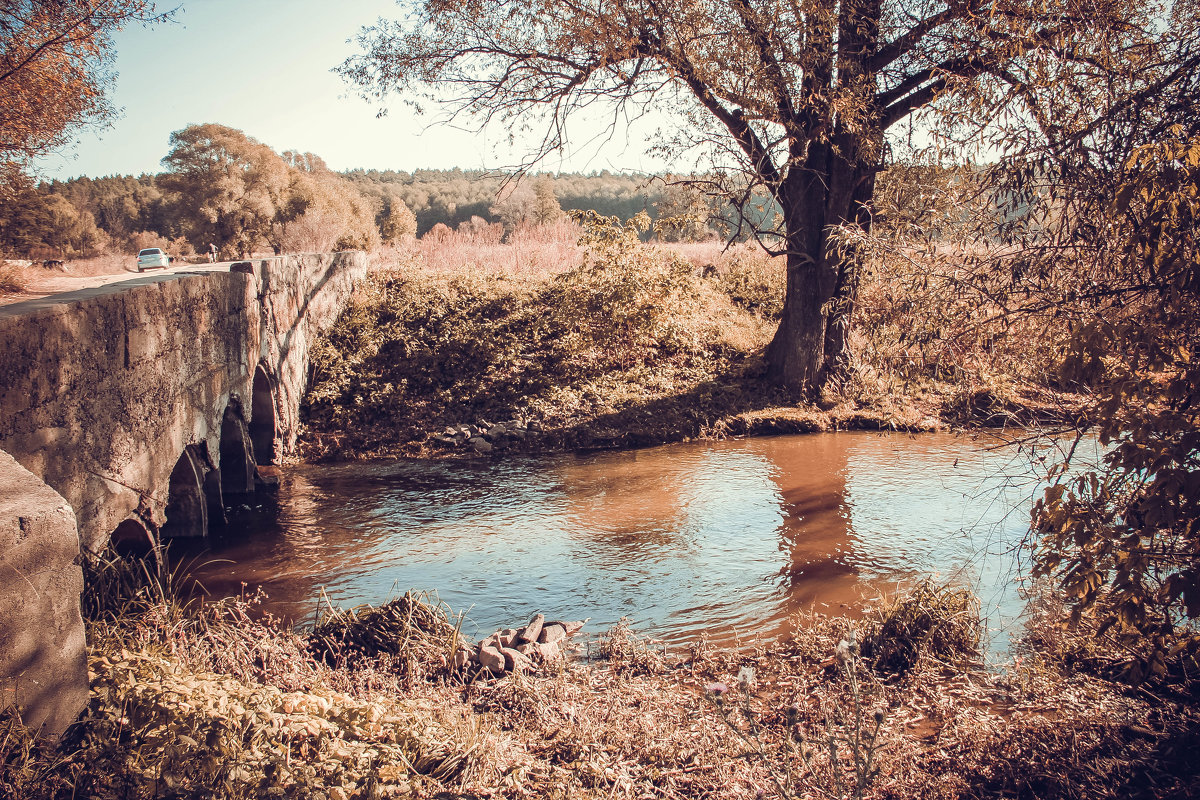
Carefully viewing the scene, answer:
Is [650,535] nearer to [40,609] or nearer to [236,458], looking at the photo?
[236,458]

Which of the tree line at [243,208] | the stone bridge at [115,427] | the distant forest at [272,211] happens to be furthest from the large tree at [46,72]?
the tree line at [243,208]

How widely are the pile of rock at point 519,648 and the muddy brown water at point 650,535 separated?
423 mm

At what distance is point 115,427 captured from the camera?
16.5 feet

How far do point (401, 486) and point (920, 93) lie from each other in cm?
904

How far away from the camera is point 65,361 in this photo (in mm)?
4387

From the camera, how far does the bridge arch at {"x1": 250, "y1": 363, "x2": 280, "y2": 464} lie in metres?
10.3

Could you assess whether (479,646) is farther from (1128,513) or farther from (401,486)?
(401,486)

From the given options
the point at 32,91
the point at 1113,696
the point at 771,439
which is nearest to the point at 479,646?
the point at 1113,696

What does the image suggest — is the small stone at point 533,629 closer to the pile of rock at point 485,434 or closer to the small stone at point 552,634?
the small stone at point 552,634

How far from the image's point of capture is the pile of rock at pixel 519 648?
461 centimetres

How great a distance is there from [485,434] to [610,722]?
8.03m

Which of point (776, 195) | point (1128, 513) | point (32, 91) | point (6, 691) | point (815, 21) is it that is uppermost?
point (815, 21)

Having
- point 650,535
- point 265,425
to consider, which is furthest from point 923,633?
point 265,425

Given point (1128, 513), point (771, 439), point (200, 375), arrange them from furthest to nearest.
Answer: point (771, 439) < point (200, 375) < point (1128, 513)
